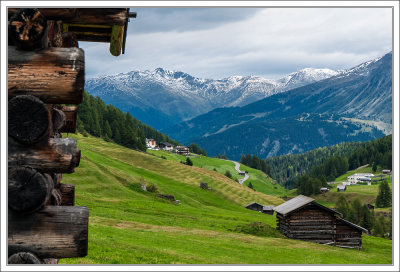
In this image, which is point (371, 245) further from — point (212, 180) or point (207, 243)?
point (212, 180)

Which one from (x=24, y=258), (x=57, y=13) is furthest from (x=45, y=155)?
(x=57, y=13)

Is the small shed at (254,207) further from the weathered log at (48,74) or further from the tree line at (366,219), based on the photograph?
the weathered log at (48,74)

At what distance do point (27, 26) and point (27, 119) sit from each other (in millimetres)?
1489

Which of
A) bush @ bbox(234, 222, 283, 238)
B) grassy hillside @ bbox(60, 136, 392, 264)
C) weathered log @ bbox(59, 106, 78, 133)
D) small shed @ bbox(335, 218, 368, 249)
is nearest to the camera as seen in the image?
weathered log @ bbox(59, 106, 78, 133)

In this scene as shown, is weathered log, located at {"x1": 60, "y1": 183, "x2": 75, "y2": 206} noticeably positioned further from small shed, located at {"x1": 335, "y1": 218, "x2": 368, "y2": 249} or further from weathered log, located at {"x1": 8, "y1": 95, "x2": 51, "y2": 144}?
small shed, located at {"x1": 335, "y1": 218, "x2": 368, "y2": 249}

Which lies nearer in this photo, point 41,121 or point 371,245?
point 41,121

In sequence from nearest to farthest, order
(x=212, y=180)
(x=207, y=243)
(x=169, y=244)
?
1. (x=169, y=244)
2. (x=207, y=243)
3. (x=212, y=180)

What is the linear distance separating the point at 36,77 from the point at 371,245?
6054cm

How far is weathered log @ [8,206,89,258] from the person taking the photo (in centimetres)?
658

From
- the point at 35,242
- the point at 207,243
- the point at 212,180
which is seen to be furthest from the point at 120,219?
the point at 212,180

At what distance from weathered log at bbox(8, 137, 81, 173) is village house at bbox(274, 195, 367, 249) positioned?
44.0 m

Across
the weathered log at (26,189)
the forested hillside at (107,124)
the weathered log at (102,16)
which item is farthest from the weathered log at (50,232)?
the forested hillside at (107,124)

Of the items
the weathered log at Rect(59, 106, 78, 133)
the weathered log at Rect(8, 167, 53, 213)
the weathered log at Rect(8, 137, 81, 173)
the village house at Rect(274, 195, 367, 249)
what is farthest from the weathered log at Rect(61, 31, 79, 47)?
the village house at Rect(274, 195, 367, 249)

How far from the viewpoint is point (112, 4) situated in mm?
7273
